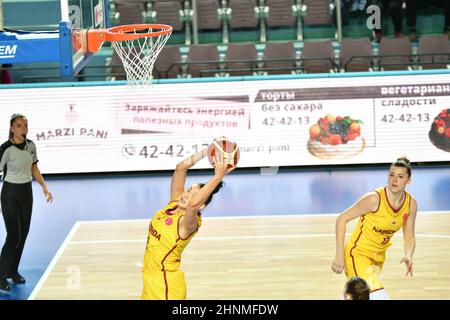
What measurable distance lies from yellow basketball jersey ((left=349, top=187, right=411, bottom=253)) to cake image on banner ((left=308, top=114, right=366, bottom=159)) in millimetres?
8401

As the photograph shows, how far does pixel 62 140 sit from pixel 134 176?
142 centimetres

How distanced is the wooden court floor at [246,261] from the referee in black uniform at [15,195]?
1.34ft

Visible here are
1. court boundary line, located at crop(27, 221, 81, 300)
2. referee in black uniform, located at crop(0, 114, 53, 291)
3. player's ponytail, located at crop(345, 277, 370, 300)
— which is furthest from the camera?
referee in black uniform, located at crop(0, 114, 53, 291)

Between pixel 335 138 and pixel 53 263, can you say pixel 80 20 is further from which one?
pixel 335 138

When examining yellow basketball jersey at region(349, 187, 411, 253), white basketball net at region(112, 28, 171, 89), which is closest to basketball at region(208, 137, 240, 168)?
yellow basketball jersey at region(349, 187, 411, 253)

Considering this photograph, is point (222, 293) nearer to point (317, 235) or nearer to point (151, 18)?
point (317, 235)

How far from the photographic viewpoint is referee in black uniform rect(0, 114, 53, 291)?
28.8 feet

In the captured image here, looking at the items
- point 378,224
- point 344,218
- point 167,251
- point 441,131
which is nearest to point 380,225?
point 378,224

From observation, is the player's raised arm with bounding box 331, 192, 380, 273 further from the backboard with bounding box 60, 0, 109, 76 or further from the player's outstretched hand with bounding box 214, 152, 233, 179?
the backboard with bounding box 60, 0, 109, 76

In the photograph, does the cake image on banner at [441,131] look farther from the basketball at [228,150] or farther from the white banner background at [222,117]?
the basketball at [228,150]

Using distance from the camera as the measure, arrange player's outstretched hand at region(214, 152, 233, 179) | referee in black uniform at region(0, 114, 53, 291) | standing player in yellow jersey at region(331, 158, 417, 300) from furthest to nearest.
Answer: referee in black uniform at region(0, 114, 53, 291)
standing player in yellow jersey at region(331, 158, 417, 300)
player's outstretched hand at region(214, 152, 233, 179)

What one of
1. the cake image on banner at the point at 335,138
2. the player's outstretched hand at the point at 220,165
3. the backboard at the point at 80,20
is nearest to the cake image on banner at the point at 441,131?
the cake image on banner at the point at 335,138

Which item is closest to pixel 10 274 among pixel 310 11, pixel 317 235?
pixel 317 235

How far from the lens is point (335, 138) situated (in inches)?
586
